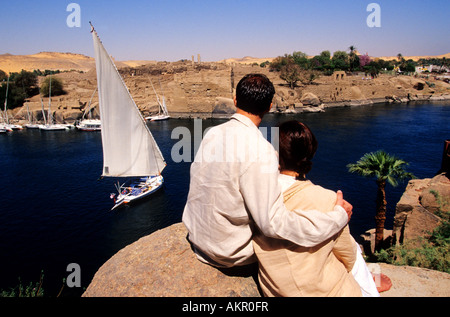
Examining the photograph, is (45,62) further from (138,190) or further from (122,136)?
(122,136)

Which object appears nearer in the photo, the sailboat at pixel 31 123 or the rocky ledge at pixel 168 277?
the rocky ledge at pixel 168 277

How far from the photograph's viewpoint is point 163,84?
73938 millimetres

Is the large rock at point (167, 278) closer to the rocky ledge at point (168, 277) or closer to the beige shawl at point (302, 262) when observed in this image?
the rocky ledge at point (168, 277)

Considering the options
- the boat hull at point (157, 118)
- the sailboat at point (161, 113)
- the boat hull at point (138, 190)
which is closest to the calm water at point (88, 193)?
the boat hull at point (138, 190)

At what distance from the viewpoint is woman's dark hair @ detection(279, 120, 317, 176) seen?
9.10 ft

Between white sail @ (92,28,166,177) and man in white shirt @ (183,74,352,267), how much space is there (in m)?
18.1

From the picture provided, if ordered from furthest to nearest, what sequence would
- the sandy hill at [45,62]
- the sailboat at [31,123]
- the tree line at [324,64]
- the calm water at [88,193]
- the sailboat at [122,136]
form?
1. the sandy hill at [45,62]
2. the tree line at [324,64]
3. the sailboat at [31,123]
4. the sailboat at [122,136]
5. the calm water at [88,193]

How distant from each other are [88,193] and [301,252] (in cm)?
2717

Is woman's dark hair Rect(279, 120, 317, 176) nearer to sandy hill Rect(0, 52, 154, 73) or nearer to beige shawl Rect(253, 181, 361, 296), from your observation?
beige shawl Rect(253, 181, 361, 296)

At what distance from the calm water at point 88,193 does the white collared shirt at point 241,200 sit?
16875 millimetres

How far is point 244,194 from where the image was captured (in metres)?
2.41

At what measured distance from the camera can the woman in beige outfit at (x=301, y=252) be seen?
2.59 m

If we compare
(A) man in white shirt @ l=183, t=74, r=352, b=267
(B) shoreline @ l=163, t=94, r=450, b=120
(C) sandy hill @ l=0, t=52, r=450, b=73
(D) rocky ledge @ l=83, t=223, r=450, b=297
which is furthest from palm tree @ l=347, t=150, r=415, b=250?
(C) sandy hill @ l=0, t=52, r=450, b=73
